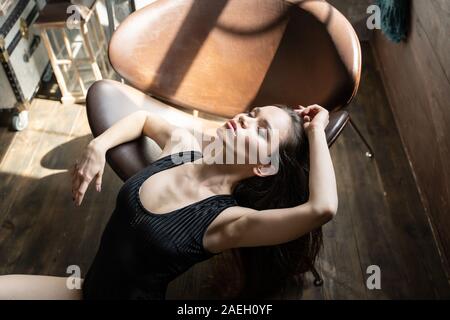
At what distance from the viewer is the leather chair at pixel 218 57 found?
168cm

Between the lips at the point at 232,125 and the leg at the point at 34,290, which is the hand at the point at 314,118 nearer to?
the lips at the point at 232,125

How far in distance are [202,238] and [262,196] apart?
25cm

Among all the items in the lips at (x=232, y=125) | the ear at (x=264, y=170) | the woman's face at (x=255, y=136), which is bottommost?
the ear at (x=264, y=170)

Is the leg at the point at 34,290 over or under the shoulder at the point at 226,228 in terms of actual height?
under

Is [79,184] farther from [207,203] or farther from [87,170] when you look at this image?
[207,203]

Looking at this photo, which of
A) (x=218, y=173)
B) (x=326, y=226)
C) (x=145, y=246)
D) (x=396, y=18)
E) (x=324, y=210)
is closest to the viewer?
(x=324, y=210)

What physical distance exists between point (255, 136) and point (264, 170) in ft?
0.32

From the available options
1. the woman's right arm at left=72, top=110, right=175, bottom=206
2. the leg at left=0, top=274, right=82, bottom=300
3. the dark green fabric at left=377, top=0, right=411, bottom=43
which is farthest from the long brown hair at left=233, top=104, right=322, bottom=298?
the dark green fabric at left=377, top=0, right=411, bottom=43

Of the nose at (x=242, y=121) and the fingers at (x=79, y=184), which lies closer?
the nose at (x=242, y=121)

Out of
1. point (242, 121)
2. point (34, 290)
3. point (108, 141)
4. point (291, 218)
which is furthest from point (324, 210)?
point (34, 290)

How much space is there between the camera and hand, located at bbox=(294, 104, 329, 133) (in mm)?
1289

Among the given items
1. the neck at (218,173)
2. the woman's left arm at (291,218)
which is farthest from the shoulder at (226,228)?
the neck at (218,173)

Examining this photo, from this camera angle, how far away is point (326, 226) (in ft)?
6.47
